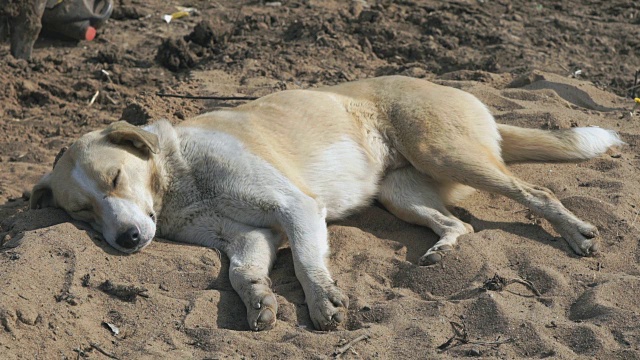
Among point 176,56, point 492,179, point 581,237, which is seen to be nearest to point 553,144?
point 492,179

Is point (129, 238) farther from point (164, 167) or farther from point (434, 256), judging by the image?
point (434, 256)

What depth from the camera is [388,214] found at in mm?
5754

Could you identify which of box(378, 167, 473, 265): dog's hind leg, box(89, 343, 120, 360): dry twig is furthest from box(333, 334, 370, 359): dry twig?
box(378, 167, 473, 265): dog's hind leg

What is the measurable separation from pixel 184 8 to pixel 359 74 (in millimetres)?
2812

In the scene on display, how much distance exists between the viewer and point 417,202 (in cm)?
561

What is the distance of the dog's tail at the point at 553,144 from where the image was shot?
5.75 metres

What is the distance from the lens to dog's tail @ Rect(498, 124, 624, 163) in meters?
5.75

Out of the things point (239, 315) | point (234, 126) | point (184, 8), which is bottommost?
point (184, 8)

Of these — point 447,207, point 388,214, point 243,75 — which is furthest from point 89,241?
point 243,75

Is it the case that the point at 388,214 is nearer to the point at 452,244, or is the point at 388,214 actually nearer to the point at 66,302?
the point at 452,244

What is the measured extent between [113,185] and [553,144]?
2.93 metres

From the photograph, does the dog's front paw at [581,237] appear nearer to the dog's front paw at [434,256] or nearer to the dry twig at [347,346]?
the dog's front paw at [434,256]

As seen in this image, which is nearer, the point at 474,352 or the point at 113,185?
the point at 474,352

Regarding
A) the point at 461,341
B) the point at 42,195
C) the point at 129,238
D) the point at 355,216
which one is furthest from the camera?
the point at 355,216
